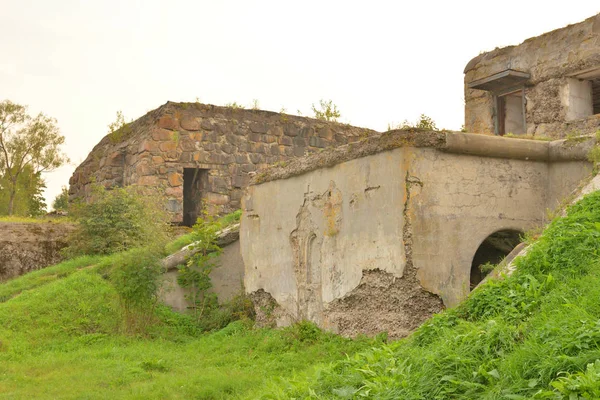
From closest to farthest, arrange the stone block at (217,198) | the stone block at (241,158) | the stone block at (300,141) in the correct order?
the stone block at (217,198), the stone block at (241,158), the stone block at (300,141)

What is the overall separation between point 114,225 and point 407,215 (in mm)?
7456

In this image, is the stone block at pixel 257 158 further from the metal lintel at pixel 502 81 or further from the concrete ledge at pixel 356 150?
the concrete ledge at pixel 356 150

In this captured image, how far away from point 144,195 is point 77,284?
3.48 metres

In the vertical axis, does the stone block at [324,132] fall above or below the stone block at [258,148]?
above

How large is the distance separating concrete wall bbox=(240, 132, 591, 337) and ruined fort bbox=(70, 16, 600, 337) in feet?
0.04

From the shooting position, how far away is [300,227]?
872 cm

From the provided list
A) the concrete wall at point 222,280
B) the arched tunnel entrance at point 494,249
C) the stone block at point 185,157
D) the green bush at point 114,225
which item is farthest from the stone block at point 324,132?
the arched tunnel entrance at point 494,249

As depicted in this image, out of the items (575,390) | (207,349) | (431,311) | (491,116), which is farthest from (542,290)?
(491,116)

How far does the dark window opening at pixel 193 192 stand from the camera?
49.3 feet

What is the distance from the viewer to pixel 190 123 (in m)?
14.7

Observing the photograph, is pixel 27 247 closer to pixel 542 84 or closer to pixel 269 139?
pixel 269 139

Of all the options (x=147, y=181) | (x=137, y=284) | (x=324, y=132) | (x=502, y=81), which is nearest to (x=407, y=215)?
(x=137, y=284)

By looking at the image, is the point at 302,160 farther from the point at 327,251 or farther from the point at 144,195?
the point at 144,195

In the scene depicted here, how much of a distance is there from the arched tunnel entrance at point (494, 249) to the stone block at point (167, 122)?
8353 millimetres
